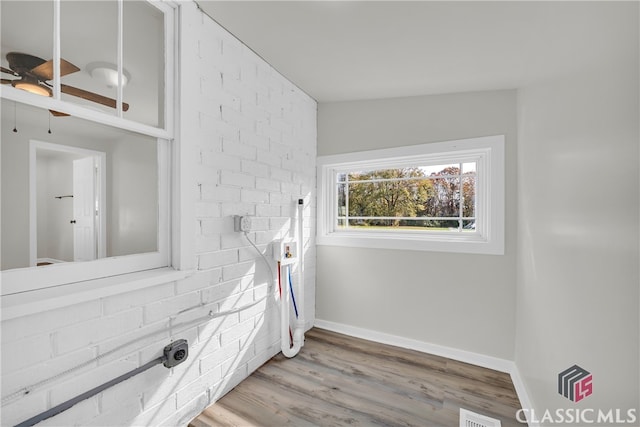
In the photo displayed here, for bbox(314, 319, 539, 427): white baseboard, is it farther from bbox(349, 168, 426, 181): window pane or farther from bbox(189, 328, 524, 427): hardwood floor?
bbox(349, 168, 426, 181): window pane

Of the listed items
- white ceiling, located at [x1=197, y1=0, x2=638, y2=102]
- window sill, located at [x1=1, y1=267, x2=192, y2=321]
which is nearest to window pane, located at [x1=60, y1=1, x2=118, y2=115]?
white ceiling, located at [x1=197, y1=0, x2=638, y2=102]

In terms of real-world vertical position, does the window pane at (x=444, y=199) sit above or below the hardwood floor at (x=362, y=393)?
above

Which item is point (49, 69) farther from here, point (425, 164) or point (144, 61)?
point (425, 164)

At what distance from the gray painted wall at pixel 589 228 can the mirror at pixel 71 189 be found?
1.82 metres

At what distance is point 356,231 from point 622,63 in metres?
2.02

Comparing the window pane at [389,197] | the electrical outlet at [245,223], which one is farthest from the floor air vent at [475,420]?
the electrical outlet at [245,223]

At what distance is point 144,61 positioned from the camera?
1.35 m

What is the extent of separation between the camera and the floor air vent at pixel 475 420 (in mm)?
1478

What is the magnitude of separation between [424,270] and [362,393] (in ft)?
3.42

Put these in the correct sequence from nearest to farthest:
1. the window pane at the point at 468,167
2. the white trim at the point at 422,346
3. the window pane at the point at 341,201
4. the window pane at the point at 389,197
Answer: the white trim at the point at 422,346, the window pane at the point at 468,167, the window pane at the point at 389,197, the window pane at the point at 341,201

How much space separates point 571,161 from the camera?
3.71 ft

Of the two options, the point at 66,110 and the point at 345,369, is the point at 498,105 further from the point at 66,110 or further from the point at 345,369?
the point at 66,110

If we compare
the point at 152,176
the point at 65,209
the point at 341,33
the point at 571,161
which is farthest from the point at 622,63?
the point at 65,209

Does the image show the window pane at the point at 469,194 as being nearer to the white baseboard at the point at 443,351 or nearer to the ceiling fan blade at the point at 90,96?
the white baseboard at the point at 443,351
